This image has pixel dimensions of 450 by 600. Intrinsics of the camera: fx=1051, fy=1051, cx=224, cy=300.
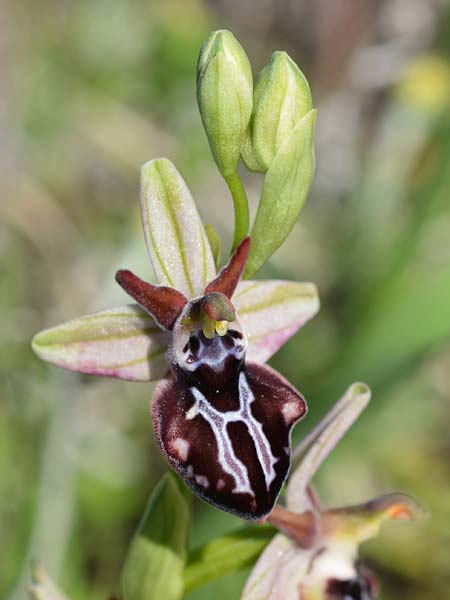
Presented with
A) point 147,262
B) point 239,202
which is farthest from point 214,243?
point 147,262

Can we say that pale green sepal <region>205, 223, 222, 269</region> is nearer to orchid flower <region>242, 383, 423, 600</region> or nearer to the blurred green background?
orchid flower <region>242, 383, 423, 600</region>

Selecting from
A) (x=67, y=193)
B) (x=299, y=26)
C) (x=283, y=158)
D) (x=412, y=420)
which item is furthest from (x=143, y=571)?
(x=299, y=26)

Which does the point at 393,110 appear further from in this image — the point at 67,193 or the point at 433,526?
the point at 433,526

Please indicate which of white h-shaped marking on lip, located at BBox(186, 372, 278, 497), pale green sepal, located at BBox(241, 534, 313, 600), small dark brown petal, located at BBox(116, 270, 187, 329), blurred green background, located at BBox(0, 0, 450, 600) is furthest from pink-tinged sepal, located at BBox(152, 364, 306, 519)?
blurred green background, located at BBox(0, 0, 450, 600)

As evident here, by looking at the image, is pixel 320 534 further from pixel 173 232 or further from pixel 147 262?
pixel 147 262

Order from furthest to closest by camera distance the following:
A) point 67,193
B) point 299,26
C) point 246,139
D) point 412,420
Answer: point 299,26 < point 67,193 < point 412,420 < point 246,139

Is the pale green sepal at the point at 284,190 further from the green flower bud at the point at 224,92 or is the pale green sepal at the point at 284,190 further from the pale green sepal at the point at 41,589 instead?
the pale green sepal at the point at 41,589

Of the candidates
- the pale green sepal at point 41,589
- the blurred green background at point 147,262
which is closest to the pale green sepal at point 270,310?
the pale green sepal at point 41,589
